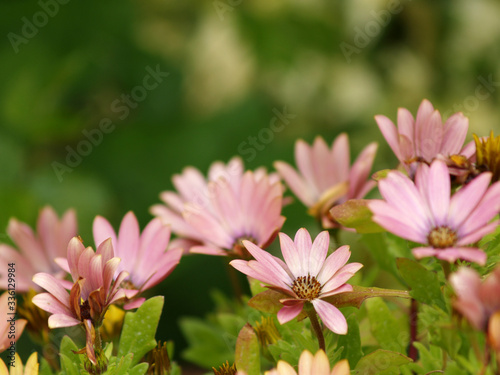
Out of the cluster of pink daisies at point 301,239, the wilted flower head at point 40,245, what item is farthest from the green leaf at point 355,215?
the wilted flower head at point 40,245

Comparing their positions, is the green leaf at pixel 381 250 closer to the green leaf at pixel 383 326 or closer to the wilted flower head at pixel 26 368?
the green leaf at pixel 383 326

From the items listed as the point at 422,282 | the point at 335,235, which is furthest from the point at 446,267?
the point at 335,235

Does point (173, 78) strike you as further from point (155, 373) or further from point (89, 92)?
point (155, 373)

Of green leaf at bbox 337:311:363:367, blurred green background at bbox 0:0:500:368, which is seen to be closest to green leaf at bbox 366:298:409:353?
green leaf at bbox 337:311:363:367

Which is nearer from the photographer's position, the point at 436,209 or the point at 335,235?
the point at 436,209

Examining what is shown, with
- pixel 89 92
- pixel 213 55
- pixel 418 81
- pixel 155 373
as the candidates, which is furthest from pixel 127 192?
pixel 155 373

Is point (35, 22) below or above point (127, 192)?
above

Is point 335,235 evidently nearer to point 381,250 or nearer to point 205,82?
point 381,250
